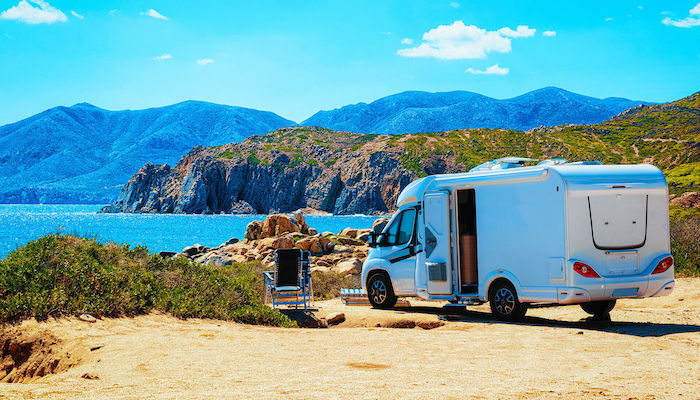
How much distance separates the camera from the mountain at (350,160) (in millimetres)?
93188

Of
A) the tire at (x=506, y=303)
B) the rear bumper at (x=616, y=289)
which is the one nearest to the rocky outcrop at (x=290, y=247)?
the tire at (x=506, y=303)

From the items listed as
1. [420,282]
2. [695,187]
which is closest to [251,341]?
[420,282]

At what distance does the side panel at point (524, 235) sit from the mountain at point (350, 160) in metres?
73.6

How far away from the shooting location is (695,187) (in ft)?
123

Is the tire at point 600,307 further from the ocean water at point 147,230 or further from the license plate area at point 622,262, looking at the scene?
the ocean water at point 147,230

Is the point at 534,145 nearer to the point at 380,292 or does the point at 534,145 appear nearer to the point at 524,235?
the point at 380,292

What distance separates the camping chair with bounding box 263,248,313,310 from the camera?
12.7m

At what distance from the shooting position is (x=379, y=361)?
692cm

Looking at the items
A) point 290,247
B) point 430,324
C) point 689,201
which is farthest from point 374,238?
point 689,201

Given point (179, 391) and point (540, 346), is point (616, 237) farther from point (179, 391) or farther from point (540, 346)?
point (179, 391)

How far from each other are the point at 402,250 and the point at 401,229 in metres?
Answer: 0.47

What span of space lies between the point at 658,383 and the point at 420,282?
6408 millimetres

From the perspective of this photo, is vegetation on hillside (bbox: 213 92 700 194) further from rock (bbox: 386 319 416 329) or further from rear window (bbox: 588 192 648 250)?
rock (bbox: 386 319 416 329)

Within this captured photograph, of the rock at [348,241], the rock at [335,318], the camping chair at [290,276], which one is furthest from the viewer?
the rock at [348,241]
